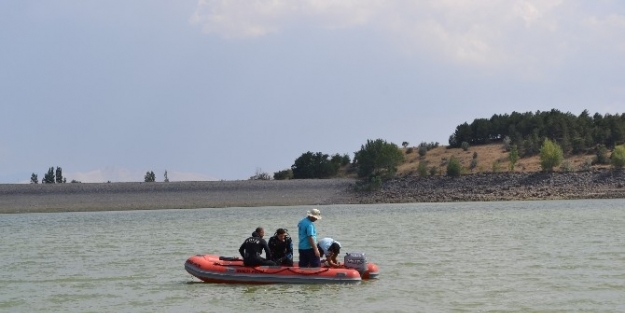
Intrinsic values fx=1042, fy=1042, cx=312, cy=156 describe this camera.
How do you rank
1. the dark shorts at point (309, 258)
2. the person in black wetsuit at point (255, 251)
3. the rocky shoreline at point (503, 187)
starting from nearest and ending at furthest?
the dark shorts at point (309, 258) → the person in black wetsuit at point (255, 251) → the rocky shoreline at point (503, 187)

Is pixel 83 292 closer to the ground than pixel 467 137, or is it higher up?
closer to the ground

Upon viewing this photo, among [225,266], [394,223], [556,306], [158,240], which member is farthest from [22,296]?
[394,223]

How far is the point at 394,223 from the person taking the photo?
51.0 meters

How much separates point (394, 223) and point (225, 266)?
27.3 metres

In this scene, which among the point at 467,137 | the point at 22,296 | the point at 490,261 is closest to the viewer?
the point at 22,296

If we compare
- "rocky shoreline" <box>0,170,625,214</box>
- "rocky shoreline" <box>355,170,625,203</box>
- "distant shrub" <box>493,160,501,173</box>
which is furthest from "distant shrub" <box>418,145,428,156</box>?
"rocky shoreline" <box>0,170,625,214</box>

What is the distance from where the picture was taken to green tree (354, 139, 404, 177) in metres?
107

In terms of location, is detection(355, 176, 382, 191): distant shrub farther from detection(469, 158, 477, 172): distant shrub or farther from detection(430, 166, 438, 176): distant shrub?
detection(469, 158, 477, 172): distant shrub

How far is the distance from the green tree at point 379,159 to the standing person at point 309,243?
80.9 metres

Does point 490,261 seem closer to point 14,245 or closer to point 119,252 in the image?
point 119,252

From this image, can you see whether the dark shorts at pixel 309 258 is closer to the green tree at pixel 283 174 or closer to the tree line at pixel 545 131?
the tree line at pixel 545 131

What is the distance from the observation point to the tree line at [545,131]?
4286 inches

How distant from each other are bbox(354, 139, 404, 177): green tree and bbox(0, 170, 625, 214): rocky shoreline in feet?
22.0

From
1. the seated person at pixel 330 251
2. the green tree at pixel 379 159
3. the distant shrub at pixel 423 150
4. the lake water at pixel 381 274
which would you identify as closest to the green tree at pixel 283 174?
the green tree at pixel 379 159
